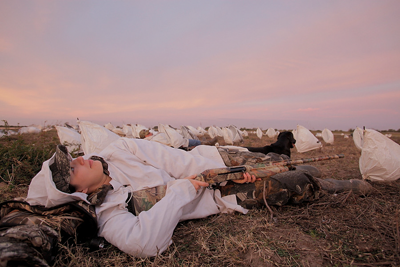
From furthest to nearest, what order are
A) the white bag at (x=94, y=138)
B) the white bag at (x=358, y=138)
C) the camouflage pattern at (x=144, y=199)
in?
1. the white bag at (x=94, y=138)
2. the white bag at (x=358, y=138)
3. the camouflage pattern at (x=144, y=199)

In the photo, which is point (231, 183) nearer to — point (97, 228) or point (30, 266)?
point (97, 228)

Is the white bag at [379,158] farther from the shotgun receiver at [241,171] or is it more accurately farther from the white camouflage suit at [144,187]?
the white camouflage suit at [144,187]

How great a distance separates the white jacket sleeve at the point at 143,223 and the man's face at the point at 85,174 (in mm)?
213

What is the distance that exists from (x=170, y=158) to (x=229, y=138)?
32.5 feet

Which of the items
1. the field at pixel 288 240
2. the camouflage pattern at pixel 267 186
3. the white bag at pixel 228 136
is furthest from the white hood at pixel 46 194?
the white bag at pixel 228 136

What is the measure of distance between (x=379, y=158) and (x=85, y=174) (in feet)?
12.5

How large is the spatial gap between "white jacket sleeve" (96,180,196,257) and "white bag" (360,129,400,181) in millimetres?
2934

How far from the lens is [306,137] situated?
7230mm

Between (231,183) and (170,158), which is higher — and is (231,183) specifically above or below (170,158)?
below

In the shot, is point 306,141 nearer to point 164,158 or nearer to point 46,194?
point 164,158

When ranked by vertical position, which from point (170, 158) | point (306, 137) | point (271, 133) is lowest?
Answer: point (271, 133)

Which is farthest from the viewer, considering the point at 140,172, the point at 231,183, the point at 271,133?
the point at 271,133

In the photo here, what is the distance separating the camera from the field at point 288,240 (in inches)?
54.1

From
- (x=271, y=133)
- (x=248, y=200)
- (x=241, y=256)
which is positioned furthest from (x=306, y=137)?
(x=271, y=133)
